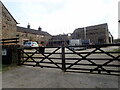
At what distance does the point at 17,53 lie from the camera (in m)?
6.89

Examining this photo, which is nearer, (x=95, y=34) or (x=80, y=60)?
(x=80, y=60)

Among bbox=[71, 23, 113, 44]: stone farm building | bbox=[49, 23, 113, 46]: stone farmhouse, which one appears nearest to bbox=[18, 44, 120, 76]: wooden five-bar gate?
bbox=[49, 23, 113, 46]: stone farmhouse

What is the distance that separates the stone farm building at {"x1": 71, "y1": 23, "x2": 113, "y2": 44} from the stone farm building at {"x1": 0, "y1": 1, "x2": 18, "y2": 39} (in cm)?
3065

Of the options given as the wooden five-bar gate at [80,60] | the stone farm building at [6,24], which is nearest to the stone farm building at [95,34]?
the stone farm building at [6,24]

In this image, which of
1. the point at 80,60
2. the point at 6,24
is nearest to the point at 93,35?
the point at 6,24

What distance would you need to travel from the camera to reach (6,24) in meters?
15.1

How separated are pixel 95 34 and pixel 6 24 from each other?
119ft

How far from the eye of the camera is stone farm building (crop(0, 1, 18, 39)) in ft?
47.0

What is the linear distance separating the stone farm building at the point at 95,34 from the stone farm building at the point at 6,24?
3065 cm

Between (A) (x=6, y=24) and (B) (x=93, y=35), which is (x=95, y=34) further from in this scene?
(A) (x=6, y=24)

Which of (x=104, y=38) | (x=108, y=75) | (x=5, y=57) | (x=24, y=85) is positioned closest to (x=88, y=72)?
(x=108, y=75)

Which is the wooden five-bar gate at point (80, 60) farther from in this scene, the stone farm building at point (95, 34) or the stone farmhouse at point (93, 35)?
the stone farm building at point (95, 34)

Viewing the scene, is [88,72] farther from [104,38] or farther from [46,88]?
[104,38]

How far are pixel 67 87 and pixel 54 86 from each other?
475 mm
